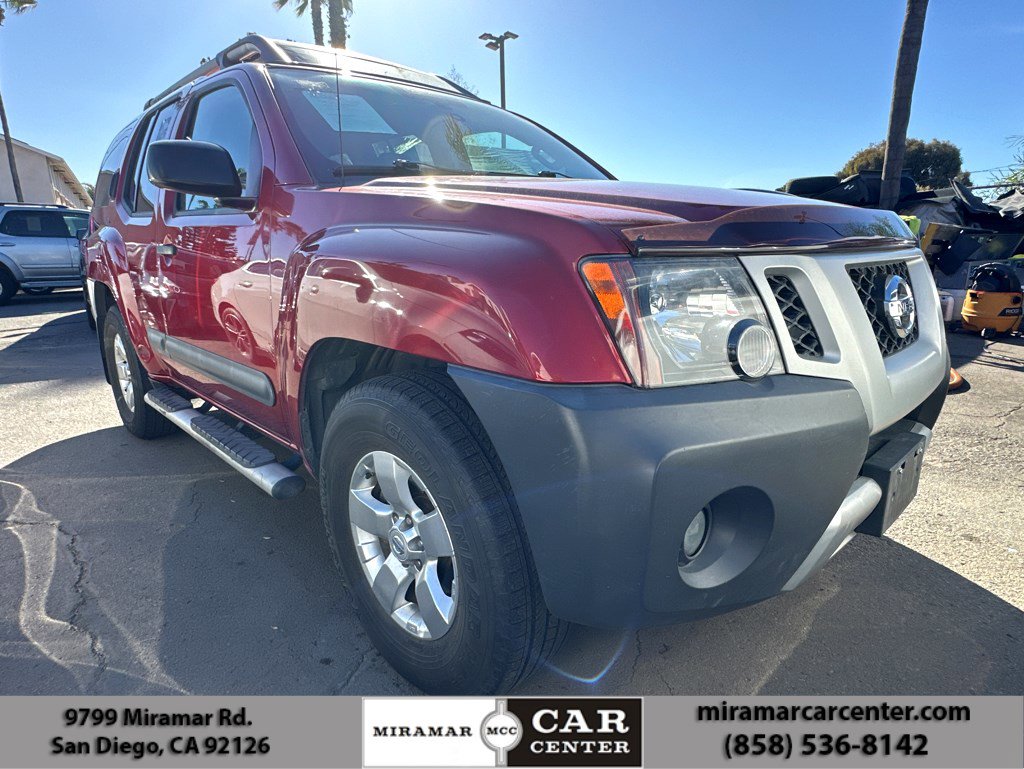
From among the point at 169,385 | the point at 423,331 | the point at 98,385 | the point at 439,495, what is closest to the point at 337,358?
the point at 423,331

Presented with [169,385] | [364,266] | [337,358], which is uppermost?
[364,266]

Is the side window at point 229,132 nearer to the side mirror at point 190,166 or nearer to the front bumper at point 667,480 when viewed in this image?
the side mirror at point 190,166

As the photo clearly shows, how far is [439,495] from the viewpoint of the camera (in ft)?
4.88

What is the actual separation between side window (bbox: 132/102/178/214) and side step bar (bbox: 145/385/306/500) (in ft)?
3.32

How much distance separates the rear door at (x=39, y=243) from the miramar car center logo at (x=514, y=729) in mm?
14094

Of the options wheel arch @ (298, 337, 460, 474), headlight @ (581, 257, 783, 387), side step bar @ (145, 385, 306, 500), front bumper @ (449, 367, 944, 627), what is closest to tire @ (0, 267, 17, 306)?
side step bar @ (145, 385, 306, 500)

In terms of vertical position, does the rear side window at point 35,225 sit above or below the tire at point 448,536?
→ above

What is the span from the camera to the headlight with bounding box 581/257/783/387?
51.8 inches

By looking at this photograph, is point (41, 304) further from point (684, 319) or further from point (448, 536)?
point (684, 319)

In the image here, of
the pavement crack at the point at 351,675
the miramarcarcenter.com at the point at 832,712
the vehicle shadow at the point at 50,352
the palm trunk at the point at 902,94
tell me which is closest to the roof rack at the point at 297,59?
the pavement crack at the point at 351,675

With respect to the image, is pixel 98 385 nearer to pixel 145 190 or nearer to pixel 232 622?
pixel 145 190

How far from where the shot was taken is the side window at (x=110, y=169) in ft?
13.0

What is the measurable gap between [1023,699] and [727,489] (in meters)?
1.20

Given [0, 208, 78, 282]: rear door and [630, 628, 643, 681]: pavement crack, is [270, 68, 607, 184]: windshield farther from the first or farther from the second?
[0, 208, 78, 282]: rear door
